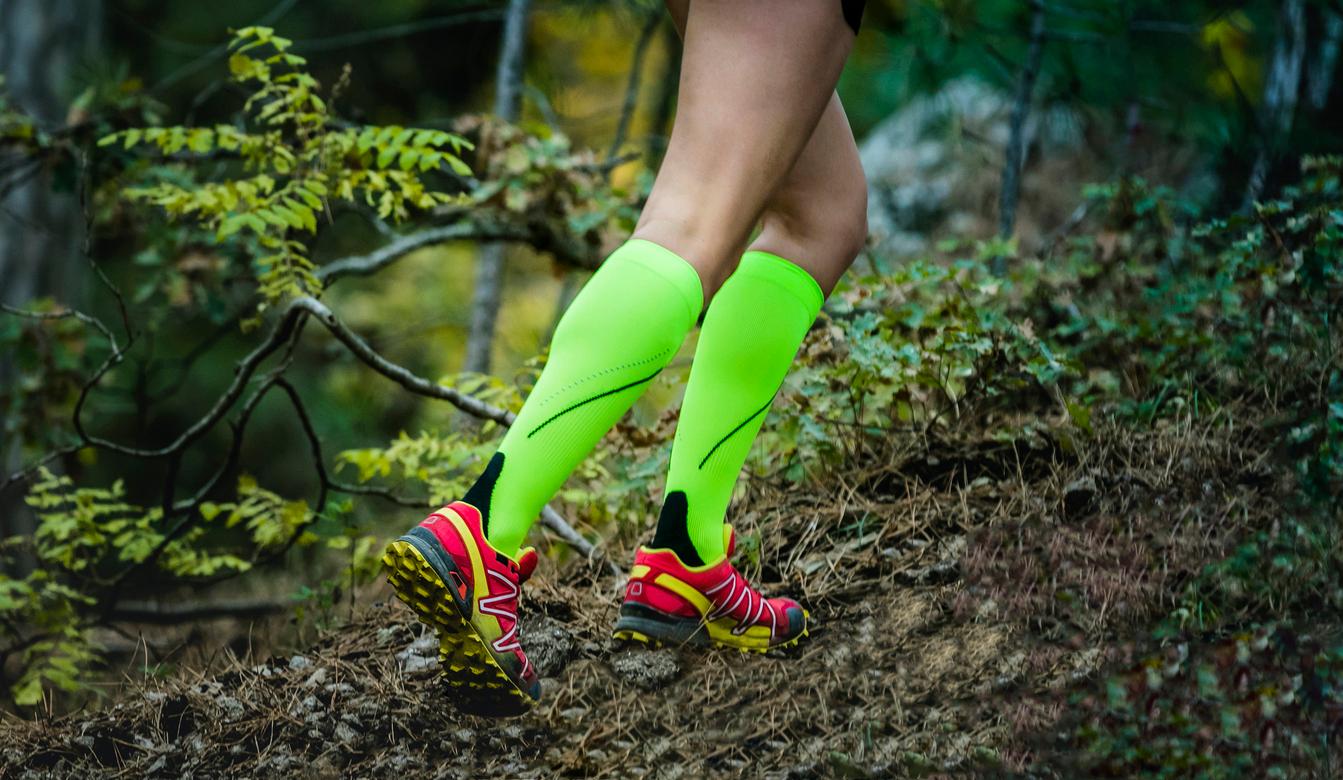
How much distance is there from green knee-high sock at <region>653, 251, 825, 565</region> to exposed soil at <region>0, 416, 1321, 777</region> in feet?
0.82

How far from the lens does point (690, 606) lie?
166 cm

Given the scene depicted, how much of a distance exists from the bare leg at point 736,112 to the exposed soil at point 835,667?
681 millimetres

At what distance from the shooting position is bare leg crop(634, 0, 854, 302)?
1394mm

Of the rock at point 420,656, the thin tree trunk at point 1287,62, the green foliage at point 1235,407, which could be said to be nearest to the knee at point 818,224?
the green foliage at point 1235,407

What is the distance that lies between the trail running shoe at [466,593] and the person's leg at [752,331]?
0.93 ft

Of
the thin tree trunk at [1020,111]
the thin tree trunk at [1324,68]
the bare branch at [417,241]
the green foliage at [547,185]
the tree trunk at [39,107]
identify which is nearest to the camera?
the bare branch at [417,241]

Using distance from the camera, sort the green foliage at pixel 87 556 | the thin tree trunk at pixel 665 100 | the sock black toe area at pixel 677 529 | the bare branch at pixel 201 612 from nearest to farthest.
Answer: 1. the sock black toe area at pixel 677 529
2. the green foliage at pixel 87 556
3. the bare branch at pixel 201 612
4. the thin tree trunk at pixel 665 100

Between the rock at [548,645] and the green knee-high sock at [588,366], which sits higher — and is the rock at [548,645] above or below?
below

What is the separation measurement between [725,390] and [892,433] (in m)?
0.81

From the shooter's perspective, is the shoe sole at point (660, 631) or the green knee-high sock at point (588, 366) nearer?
the green knee-high sock at point (588, 366)

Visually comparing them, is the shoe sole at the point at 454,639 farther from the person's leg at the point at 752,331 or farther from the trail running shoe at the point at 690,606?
the person's leg at the point at 752,331

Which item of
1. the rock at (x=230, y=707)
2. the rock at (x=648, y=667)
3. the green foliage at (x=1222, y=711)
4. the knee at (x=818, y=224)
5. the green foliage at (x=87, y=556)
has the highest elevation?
the knee at (x=818, y=224)

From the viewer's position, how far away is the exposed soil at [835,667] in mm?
1510

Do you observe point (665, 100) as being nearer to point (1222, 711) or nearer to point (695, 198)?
point (695, 198)
